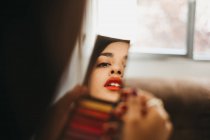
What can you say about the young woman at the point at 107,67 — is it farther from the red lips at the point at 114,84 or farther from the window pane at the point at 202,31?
the window pane at the point at 202,31

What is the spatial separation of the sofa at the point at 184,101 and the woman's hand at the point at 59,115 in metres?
0.08

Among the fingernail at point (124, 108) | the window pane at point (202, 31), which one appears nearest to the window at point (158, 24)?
the window pane at point (202, 31)

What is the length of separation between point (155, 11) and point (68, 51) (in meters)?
0.16

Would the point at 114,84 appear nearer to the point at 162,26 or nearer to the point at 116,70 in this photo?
the point at 116,70

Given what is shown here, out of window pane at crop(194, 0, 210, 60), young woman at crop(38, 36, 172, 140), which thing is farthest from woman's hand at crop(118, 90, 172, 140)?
window pane at crop(194, 0, 210, 60)

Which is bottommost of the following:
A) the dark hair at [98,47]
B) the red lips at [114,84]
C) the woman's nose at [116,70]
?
the red lips at [114,84]

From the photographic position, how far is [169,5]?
0.53 metres

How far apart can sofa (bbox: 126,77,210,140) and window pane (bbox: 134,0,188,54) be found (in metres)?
0.05

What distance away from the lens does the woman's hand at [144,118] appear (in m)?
0.47

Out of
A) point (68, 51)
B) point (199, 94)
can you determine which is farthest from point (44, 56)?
point (199, 94)

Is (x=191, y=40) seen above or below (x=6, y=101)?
above

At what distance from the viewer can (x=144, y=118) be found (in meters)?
0.47

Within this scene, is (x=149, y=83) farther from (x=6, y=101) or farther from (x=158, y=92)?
(x=6, y=101)

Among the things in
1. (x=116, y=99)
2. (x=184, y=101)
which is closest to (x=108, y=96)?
(x=116, y=99)
